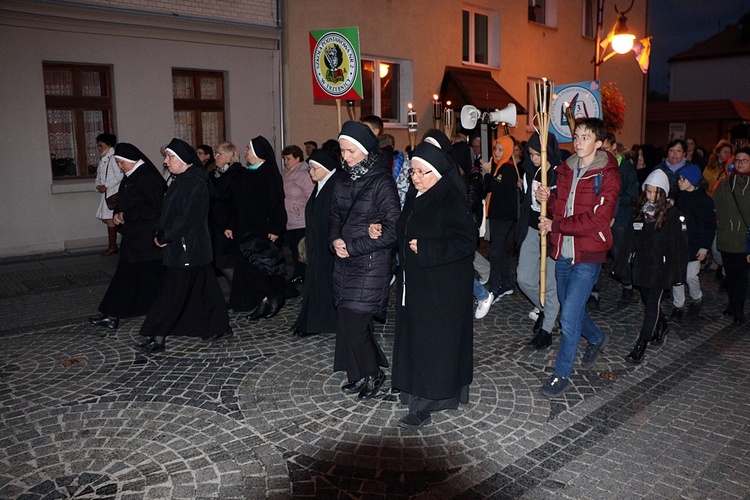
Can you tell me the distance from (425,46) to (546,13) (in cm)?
683

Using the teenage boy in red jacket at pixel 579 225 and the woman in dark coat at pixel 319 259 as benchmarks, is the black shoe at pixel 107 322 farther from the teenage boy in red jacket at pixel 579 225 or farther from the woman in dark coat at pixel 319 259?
the teenage boy in red jacket at pixel 579 225

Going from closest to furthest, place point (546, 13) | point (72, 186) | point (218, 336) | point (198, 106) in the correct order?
point (218, 336)
point (72, 186)
point (198, 106)
point (546, 13)

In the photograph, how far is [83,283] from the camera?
9703mm

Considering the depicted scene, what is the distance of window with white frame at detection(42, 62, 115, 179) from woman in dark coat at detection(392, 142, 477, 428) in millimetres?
9699

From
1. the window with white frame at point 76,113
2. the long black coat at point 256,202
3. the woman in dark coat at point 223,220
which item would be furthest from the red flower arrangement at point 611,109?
the woman in dark coat at point 223,220

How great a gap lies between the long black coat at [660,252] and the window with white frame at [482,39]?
14.0 metres

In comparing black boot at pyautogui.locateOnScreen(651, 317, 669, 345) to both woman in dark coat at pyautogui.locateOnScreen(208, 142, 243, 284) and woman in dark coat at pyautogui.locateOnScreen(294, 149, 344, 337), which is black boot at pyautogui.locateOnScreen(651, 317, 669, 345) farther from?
woman in dark coat at pyautogui.locateOnScreen(208, 142, 243, 284)

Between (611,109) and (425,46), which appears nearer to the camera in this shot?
(425,46)

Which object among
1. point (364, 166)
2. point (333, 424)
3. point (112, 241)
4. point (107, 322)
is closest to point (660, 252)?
point (364, 166)

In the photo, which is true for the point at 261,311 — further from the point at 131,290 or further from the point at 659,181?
the point at 659,181

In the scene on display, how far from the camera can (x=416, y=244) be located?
15.3 feet

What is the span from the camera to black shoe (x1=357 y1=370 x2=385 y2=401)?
5.38m

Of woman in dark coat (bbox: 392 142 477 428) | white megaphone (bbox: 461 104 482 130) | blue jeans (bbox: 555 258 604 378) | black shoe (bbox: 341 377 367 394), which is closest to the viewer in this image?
woman in dark coat (bbox: 392 142 477 428)

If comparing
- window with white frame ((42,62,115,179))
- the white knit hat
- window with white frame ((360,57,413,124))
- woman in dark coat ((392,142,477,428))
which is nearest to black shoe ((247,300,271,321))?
woman in dark coat ((392,142,477,428))
